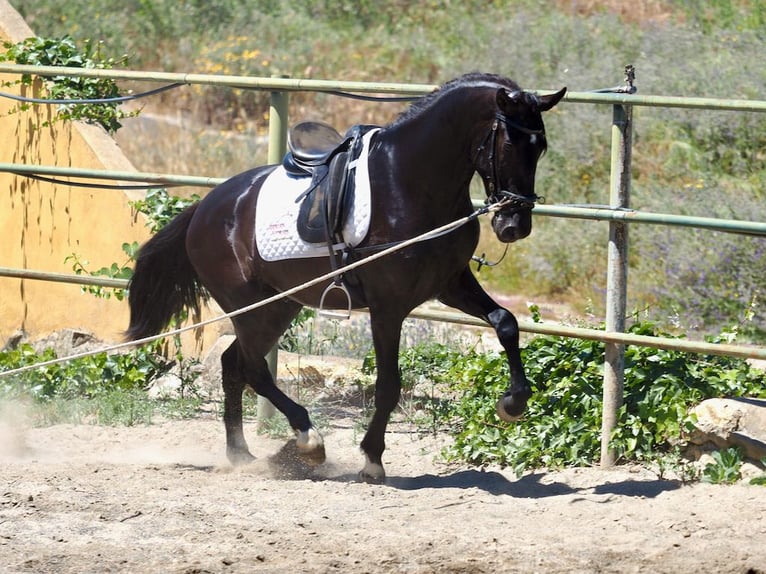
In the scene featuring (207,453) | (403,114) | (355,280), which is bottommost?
(207,453)

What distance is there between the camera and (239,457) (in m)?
6.09

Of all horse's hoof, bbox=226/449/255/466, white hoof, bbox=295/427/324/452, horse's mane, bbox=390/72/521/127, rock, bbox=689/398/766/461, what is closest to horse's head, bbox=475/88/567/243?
horse's mane, bbox=390/72/521/127

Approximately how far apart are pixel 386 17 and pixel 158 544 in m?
13.9

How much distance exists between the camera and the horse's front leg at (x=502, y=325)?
525 cm

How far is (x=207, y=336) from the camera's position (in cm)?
753

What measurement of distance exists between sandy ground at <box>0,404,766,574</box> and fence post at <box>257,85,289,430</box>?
1.60ft

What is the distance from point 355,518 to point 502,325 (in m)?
1.13

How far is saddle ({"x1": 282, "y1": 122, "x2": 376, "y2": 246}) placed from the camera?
543 centimetres

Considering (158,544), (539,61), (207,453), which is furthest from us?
(539,61)

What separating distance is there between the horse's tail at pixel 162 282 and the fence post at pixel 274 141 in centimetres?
55

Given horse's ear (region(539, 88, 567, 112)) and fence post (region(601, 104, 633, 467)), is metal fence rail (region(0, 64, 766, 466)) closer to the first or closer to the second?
fence post (region(601, 104, 633, 467))

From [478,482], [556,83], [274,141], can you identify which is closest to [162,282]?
[274,141]

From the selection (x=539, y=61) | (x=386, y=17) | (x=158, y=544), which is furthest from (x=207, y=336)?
(x=386, y=17)

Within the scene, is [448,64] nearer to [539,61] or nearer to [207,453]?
[539,61]
